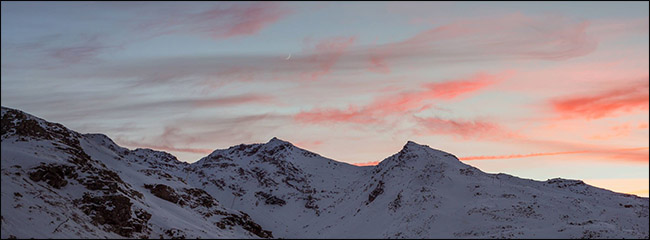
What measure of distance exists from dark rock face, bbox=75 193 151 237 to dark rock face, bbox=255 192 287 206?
3045 inches

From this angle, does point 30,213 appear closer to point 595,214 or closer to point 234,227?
point 234,227

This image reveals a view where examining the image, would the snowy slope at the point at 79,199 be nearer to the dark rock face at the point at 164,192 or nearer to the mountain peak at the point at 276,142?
the dark rock face at the point at 164,192

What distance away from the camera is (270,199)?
492ft

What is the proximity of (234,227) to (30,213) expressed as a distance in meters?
40.8

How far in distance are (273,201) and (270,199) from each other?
142 cm

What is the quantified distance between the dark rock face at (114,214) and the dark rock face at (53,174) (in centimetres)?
370

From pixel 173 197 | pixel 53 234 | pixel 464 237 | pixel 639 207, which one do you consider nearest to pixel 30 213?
pixel 53 234

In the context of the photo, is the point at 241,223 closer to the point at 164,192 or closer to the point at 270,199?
the point at 164,192

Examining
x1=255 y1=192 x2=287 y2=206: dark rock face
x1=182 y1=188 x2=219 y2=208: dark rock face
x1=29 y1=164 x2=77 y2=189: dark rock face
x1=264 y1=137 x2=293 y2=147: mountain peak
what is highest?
x1=264 y1=137 x2=293 y2=147: mountain peak

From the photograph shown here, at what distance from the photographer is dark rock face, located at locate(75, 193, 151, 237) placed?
65812 mm

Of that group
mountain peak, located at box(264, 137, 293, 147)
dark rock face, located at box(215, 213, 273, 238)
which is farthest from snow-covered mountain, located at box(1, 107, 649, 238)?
mountain peak, located at box(264, 137, 293, 147)

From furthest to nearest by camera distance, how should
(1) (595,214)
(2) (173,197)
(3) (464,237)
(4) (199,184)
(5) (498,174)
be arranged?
(4) (199,184)
(5) (498,174)
(2) (173,197)
(1) (595,214)
(3) (464,237)

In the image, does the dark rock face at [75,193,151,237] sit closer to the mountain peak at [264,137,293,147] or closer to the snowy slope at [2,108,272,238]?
the snowy slope at [2,108,272,238]

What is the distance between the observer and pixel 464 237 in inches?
2864
